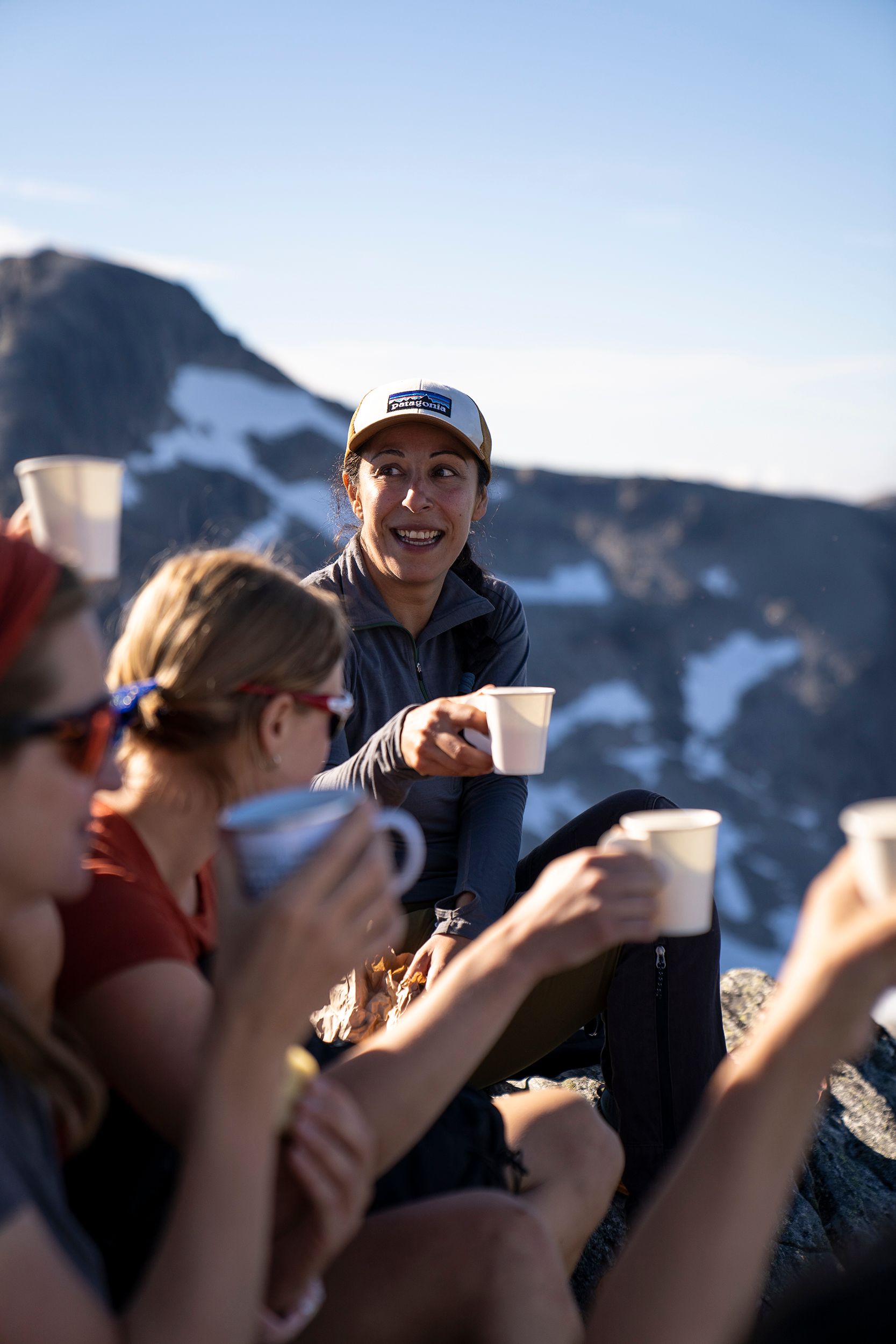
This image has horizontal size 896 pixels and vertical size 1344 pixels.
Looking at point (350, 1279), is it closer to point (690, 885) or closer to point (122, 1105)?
point (122, 1105)

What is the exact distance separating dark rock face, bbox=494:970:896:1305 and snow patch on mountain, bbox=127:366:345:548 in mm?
25954

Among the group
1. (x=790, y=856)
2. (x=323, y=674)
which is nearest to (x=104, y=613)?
(x=790, y=856)

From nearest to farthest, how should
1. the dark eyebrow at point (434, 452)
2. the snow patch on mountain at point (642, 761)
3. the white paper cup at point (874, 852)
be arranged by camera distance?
the white paper cup at point (874, 852), the dark eyebrow at point (434, 452), the snow patch on mountain at point (642, 761)

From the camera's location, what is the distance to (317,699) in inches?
69.7

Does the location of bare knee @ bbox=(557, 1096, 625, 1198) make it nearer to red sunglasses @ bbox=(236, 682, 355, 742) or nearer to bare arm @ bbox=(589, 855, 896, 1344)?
bare arm @ bbox=(589, 855, 896, 1344)

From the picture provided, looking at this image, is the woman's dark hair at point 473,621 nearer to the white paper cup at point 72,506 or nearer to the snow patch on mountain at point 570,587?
the white paper cup at point 72,506

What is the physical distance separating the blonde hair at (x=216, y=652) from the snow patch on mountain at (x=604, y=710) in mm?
27882

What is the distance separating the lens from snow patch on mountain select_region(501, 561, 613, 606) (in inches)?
1286

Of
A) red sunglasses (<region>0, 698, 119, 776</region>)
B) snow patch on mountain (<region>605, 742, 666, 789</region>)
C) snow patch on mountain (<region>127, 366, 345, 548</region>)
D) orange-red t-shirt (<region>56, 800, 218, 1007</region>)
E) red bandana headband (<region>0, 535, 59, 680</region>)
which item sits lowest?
snow patch on mountain (<region>605, 742, 666, 789</region>)

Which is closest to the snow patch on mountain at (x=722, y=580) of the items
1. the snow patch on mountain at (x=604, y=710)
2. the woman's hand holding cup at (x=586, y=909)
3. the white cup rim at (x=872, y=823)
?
the snow patch on mountain at (x=604, y=710)

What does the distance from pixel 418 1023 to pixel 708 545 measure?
34241 mm

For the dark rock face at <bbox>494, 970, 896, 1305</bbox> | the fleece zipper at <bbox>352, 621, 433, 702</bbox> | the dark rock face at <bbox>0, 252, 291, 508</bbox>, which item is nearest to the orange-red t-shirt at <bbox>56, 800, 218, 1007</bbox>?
the fleece zipper at <bbox>352, 621, 433, 702</bbox>

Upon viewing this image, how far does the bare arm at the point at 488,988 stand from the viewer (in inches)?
56.5

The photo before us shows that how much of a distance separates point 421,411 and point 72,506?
4.78ft
